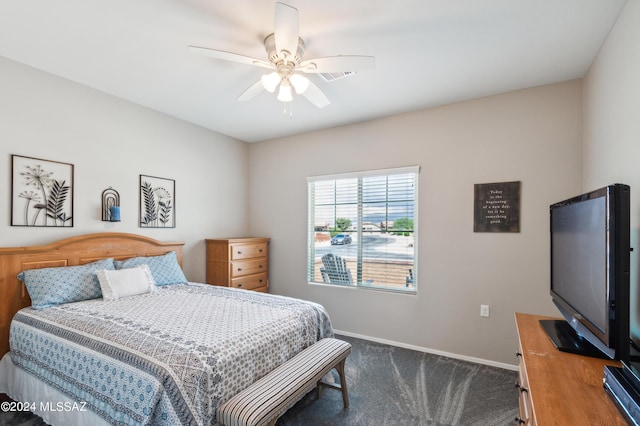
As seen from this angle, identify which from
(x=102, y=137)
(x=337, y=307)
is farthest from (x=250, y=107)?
(x=337, y=307)

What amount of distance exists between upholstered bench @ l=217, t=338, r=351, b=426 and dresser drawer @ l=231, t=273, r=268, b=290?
1.90 m

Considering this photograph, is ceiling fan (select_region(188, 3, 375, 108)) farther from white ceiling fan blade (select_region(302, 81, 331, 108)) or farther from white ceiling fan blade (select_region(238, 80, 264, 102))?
white ceiling fan blade (select_region(302, 81, 331, 108))

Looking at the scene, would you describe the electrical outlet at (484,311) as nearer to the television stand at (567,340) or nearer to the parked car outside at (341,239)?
the television stand at (567,340)

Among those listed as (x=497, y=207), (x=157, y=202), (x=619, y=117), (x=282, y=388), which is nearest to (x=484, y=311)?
(x=497, y=207)

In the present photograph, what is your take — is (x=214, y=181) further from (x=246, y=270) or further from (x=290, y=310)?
(x=290, y=310)

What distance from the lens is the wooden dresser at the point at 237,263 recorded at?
3.84 metres

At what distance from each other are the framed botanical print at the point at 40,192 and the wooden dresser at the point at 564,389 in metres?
3.62

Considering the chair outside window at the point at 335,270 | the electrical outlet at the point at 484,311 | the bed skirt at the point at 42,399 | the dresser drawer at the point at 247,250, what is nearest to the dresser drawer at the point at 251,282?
the dresser drawer at the point at 247,250

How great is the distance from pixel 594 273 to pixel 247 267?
3531 mm

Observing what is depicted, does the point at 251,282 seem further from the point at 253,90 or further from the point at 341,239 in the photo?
the point at 253,90

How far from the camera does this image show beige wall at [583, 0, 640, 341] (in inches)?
63.6

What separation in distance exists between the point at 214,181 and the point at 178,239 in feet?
3.12

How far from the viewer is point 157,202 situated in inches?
139

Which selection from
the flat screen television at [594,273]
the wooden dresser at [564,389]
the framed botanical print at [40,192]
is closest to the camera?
the wooden dresser at [564,389]
